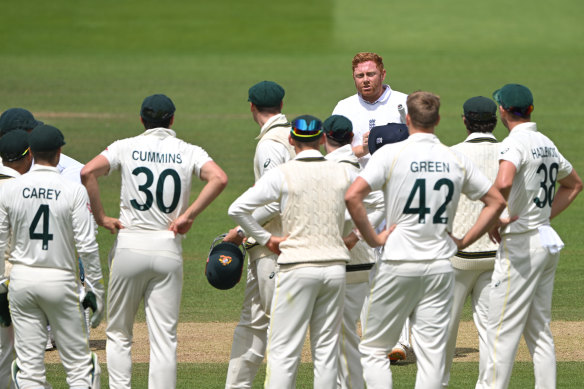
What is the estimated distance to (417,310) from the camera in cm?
711

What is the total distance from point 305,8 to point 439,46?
32.0ft

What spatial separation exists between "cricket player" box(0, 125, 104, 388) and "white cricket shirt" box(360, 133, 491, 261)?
2.09 m

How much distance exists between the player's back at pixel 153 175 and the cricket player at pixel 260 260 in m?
0.62

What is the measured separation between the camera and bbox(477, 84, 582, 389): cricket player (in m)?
7.58

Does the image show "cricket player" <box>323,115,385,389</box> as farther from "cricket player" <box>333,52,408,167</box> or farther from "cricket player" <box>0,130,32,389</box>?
"cricket player" <box>0,130,32,389</box>

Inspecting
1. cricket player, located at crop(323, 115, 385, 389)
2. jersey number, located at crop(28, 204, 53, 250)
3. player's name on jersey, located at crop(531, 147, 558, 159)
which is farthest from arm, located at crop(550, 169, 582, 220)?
jersey number, located at crop(28, 204, 53, 250)

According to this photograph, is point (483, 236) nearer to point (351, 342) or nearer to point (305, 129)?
point (351, 342)

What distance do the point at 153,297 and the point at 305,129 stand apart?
173cm

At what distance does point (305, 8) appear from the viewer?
4856 cm

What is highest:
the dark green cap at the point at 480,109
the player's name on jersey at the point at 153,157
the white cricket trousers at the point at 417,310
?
the dark green cap at the point at 480,109

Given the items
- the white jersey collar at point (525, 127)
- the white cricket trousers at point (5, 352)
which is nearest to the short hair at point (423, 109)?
the white jersey collar at point (525, 127)

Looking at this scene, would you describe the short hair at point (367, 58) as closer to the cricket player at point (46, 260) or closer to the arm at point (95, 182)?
the arm at point (95, 182)

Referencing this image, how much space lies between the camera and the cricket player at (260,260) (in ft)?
26.4

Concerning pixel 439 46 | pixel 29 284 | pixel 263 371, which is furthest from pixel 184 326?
pixel 439 46
